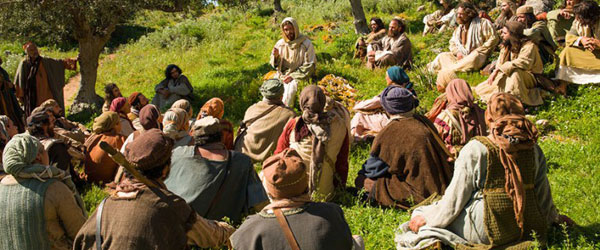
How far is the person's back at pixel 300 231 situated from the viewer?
3.10 meters

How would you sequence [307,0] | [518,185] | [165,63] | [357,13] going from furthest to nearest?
[307,0], [165,63], [357,13], [518,185]

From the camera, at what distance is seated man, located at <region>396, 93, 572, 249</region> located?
12.6 ft

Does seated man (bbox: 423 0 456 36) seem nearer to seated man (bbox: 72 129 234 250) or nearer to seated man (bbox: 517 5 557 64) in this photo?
seated man (bbox: 517 5 557 64)

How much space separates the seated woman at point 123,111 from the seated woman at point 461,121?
15.1 ft

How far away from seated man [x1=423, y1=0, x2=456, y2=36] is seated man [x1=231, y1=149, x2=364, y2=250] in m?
10.7

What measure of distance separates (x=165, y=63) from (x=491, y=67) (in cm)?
1000

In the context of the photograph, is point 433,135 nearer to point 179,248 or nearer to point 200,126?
Answer: point 200,126

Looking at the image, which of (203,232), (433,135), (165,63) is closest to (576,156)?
(433,135)

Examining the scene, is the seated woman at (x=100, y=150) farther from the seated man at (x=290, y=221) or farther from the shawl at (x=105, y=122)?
the seated man at (x=290, y=221)

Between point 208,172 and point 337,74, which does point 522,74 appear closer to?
point 337,74

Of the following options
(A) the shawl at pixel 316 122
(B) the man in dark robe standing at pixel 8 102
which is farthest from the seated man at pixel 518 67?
(B) the man in dark robe standing at pixel 8 102

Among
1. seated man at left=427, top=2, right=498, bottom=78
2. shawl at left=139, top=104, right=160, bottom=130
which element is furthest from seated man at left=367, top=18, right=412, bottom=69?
shawl at left=139, top=104, right=160, bottom=130

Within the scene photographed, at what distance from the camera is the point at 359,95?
10.0 m

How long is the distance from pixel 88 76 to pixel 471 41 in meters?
8.95
